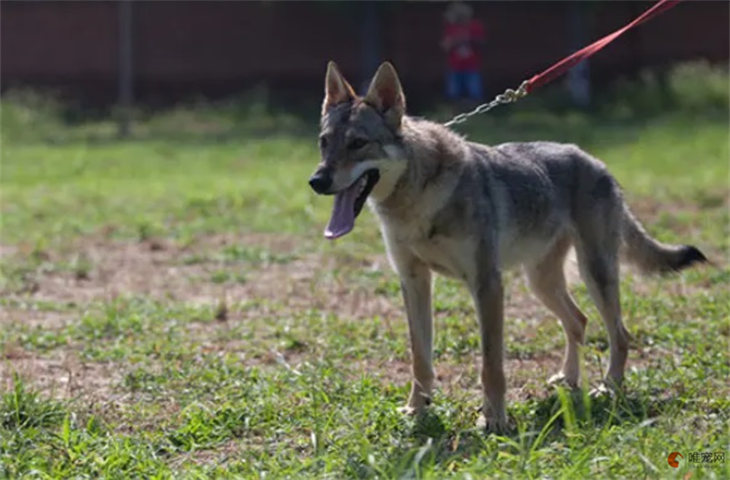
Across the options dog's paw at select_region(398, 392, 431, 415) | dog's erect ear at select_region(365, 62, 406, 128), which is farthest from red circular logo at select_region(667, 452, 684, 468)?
dog's erect ear at select_region(365, 62, 406, 128)

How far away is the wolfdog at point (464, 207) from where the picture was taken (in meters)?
5.60

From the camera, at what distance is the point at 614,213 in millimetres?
6598

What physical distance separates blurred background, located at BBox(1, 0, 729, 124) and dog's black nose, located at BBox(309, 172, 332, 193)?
20956 mm

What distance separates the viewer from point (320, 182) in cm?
542

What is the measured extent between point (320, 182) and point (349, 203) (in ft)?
0.62

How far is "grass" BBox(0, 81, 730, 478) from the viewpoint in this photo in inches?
196

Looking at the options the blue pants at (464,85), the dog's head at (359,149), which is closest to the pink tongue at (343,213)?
the dog's head at (359,149)

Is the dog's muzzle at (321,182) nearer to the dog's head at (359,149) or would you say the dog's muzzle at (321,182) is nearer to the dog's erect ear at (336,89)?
the dog's head at (359,149)

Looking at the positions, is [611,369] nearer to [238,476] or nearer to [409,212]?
[409,212]

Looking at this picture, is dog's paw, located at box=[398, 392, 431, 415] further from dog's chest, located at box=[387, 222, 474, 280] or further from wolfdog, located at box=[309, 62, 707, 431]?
dog's chest, located at box=[387, 222, 474, 280]

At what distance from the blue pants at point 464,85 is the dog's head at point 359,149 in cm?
1829

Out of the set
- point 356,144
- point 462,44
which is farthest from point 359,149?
point 462,44

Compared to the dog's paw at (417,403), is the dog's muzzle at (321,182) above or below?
above

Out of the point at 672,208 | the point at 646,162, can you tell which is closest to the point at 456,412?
the point at 672,208
